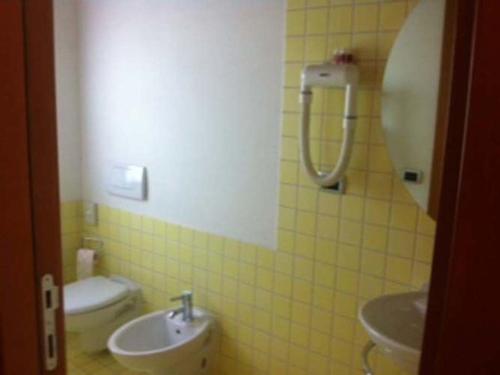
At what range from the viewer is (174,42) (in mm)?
2354

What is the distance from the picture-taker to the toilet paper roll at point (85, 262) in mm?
2873

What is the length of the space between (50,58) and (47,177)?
7.3 inches

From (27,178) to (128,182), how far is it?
203 centimetres

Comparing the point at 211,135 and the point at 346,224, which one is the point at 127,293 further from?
the point at 346,224

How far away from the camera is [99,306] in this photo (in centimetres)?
248

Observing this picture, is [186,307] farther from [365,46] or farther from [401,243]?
[365,46]

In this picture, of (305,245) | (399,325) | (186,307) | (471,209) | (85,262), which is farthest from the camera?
(85,262)

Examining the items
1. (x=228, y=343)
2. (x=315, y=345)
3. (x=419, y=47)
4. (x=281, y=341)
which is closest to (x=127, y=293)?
(x=228, y=343)

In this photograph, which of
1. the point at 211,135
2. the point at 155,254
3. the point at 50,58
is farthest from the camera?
the point at 155,254

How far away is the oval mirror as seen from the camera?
5.21 feet

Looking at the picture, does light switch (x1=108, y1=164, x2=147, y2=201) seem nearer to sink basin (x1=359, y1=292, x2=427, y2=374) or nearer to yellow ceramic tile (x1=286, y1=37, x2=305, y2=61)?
yellow ceramic tile (x1=286, y1=37, x2=305, y2=61)

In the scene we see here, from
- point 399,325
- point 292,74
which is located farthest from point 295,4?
point 399,325

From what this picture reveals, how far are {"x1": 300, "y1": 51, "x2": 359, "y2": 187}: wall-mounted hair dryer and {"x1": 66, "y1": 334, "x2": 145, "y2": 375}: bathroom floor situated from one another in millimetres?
1595

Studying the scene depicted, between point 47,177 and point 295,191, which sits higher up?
point 47,177
